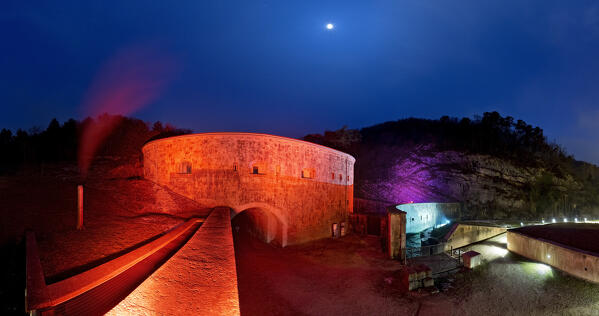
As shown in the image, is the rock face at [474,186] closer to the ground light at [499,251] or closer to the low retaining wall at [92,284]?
the ground light at [499,251]

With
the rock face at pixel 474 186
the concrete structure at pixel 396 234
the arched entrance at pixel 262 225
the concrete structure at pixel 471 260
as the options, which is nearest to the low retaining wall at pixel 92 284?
the arched entrance at pixel 262 225

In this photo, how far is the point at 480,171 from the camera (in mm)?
35656

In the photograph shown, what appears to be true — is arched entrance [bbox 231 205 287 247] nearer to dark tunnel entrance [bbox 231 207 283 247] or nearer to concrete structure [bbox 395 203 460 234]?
dark tunnel entrance [bbox 231 207 283 247]

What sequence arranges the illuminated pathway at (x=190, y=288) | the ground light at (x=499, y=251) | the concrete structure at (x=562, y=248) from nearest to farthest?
the illuminated pathway at (x=190, y=288) < the concrete structure at (x=562, y=248) < the ground light at (x=499, y=251)

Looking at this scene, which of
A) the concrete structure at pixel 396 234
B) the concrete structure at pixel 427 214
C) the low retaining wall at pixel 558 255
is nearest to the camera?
the low retaining wall at pixel 558 255

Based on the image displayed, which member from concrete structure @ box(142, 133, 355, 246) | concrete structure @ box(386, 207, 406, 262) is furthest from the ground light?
concrete structure @ box(142, 133, 355, 246)

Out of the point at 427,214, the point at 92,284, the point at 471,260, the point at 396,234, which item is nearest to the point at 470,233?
the point at 427,214

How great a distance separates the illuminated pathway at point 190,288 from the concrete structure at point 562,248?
477 inches

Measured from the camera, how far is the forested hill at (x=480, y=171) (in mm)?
33250

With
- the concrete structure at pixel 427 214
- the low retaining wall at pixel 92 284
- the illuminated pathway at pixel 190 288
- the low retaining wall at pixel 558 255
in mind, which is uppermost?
the illuminated pathway at pixel 190 288

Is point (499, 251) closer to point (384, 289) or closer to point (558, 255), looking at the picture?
point (558, 255)

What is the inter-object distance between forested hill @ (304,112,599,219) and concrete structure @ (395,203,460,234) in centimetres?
413

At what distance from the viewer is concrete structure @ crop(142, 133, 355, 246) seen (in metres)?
13.1

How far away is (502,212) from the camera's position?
3238 cm
